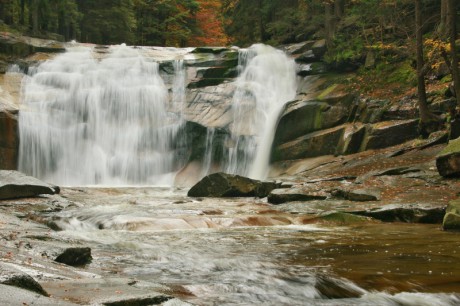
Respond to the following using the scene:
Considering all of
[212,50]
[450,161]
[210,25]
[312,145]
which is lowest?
[312,145]

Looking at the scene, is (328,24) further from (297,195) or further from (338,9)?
(297,195)

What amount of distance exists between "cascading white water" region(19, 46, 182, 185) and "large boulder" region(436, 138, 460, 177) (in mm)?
12956

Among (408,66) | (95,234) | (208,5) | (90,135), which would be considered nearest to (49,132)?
(90,135)

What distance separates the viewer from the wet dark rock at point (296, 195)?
13307mm

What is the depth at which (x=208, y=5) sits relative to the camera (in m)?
46.5

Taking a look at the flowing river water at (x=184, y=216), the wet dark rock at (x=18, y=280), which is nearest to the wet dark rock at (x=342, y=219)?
the flowing river water at (x=184, y=216)

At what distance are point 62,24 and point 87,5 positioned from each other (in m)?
2.42

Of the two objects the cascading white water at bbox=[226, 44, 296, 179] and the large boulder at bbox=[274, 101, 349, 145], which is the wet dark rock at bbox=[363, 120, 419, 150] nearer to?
the large boulder at bbox=[274, 101, 349, 145]

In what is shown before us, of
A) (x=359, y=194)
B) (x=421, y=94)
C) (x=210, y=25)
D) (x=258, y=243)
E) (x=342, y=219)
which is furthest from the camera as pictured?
(x=210, y=25)

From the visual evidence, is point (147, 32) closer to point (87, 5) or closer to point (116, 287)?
point (87, 5)

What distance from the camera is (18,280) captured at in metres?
3.73

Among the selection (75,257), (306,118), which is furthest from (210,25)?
(75,257)

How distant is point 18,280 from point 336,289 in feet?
11.4

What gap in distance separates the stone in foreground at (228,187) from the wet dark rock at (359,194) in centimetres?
314
